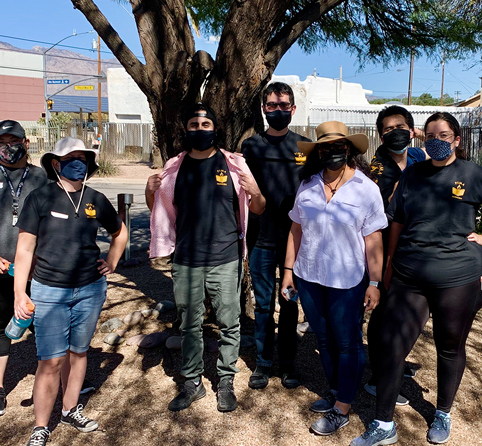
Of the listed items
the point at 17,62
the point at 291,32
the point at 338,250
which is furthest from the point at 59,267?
the point at 17,62

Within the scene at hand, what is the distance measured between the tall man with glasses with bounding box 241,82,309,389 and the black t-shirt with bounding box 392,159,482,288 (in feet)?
3.26

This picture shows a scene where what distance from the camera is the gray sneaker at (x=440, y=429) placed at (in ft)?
10.9

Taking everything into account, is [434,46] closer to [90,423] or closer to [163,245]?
[163,245]

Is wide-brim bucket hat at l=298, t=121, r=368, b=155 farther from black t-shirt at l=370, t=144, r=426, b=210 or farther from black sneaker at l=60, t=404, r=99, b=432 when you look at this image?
black sneaker at l=60, t=404, r=99, b=432

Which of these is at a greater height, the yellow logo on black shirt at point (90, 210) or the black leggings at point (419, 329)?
the yellow logo on black shirt at point (90, 210)

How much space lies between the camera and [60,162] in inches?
130

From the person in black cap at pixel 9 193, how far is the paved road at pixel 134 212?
189 inches

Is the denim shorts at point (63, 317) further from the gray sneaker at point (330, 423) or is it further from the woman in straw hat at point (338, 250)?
the gray sneaker at point (330, 423)

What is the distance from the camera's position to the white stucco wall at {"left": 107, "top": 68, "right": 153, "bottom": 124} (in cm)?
3419

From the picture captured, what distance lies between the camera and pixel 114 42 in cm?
513

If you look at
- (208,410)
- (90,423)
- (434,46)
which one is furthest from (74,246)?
(434,46)

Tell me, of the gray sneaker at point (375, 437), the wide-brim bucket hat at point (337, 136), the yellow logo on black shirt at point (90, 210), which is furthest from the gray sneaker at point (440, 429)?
the yellow logo on black shirt at point (90, 210)

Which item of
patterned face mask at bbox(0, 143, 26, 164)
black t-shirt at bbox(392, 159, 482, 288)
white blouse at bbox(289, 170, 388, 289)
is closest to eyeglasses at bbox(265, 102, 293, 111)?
white blouse at bbox(289, 170, 388, 289)

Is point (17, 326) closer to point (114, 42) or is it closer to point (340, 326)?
point (340, 326)
